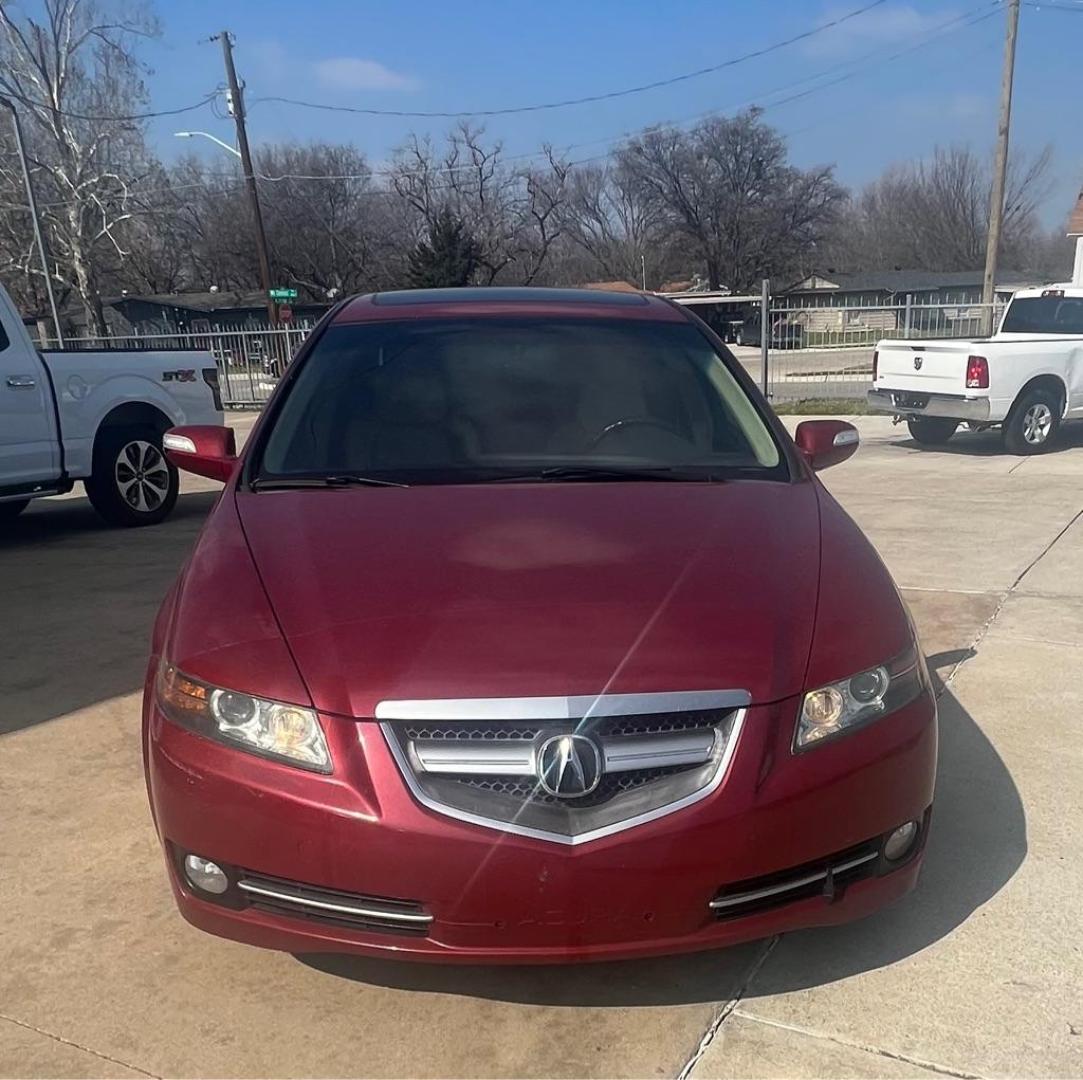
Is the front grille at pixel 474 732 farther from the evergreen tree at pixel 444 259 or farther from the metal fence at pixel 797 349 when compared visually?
the evergreen tree at pixel 444 259

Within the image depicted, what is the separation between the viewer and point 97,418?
7.60 meters

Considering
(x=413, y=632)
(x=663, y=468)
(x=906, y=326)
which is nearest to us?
(x=413, y=632)

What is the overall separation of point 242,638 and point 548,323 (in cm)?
194

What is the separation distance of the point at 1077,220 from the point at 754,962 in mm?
36369

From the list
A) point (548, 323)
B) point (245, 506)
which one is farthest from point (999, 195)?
point (245, 506)

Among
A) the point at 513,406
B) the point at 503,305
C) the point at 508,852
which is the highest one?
the point at 503,305

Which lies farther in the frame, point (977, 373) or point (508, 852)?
point (977, 373)

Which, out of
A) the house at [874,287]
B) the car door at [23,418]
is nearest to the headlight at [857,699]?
the car door at [23,418]

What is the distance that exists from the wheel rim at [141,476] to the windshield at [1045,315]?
1009 centimetres

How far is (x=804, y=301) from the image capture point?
235ft

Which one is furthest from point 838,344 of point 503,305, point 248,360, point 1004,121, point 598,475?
point 598,475

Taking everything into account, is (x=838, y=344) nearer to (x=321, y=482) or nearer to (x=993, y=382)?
(x=993, y=382)

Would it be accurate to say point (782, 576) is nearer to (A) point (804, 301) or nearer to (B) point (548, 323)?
(B) point (548, 323)

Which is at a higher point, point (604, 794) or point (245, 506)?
point (245, 506)
